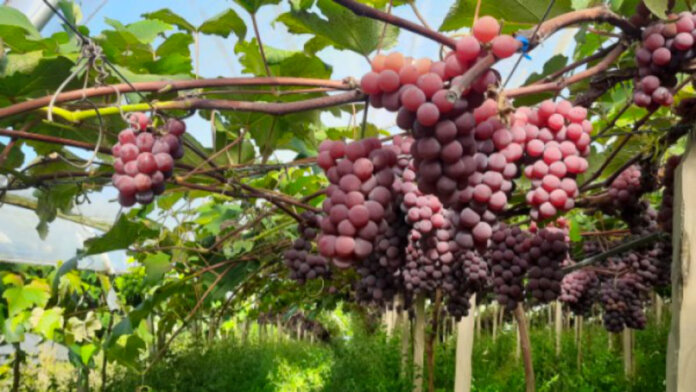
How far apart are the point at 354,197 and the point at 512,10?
28.7 inches

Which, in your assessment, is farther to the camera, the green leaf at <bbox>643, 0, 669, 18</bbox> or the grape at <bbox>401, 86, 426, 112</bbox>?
the green leaf at <bbox>643, 0, 669, 18</bbox>

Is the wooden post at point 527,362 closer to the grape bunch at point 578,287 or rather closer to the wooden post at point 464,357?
the wooden post at point 464,357

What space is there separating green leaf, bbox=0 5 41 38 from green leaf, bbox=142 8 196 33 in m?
0.40

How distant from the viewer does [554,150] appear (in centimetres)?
100

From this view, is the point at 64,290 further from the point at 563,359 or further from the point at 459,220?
the point at 563,359

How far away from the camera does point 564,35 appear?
459 cm

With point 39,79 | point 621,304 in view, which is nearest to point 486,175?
point 39,79

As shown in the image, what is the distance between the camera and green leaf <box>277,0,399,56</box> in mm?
1348

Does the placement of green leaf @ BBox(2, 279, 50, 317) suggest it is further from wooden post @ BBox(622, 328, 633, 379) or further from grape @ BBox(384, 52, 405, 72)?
wooden post @ BBox(622, 328, 633, 379)

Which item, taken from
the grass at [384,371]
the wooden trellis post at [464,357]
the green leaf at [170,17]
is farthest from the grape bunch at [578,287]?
the green leaf at [170,17]

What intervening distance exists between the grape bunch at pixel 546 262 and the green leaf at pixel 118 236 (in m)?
1.43

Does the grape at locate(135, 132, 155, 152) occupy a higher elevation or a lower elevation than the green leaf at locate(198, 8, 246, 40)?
lower

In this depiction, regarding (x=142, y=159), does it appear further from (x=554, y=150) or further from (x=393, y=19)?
(x=554, y=150)

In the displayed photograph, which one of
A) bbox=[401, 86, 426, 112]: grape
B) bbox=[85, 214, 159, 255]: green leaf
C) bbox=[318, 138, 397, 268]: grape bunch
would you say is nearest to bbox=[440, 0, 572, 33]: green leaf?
bbox=[318, 138, 397, 268]: grape bunch
